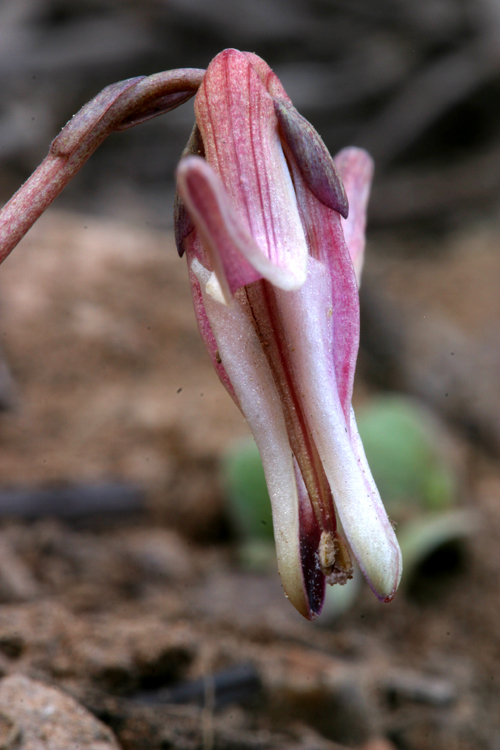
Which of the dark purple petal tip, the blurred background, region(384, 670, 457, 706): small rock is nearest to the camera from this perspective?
the dark purple petal tip

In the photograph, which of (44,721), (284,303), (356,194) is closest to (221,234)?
(284,303)

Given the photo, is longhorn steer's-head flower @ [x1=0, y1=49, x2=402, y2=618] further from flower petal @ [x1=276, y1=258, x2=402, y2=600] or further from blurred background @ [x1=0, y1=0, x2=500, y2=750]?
blurred background @ [x1=0, y1=0, x2=500, y2=750]

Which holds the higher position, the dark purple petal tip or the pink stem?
the pink stem

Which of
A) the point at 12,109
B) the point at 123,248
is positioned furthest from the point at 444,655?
the point at 12,109

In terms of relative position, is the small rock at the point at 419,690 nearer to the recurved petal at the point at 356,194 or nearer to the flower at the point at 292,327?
the flower at the point at 292,327

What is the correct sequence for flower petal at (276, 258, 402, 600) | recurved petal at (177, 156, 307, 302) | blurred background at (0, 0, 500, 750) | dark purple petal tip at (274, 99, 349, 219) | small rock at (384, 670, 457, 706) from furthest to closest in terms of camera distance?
small rock at (384, 670, 457, 706), blurred background at (0, 0, 500, 750), dark purple petal tip at (274, 99, 349, 219), flower petal at (276, 258, 402, 600), recurved petal at (177, 156, 307, 302)

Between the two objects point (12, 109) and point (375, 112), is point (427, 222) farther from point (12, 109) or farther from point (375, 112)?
point (12, 109)

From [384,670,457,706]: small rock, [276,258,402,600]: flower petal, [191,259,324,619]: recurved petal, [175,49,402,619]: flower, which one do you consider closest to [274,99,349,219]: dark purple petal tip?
[175,49,402,619]: flower

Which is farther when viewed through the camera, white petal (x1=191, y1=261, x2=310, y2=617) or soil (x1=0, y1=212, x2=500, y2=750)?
soil (x1=0, y1=212, x2=500, y2=750)
